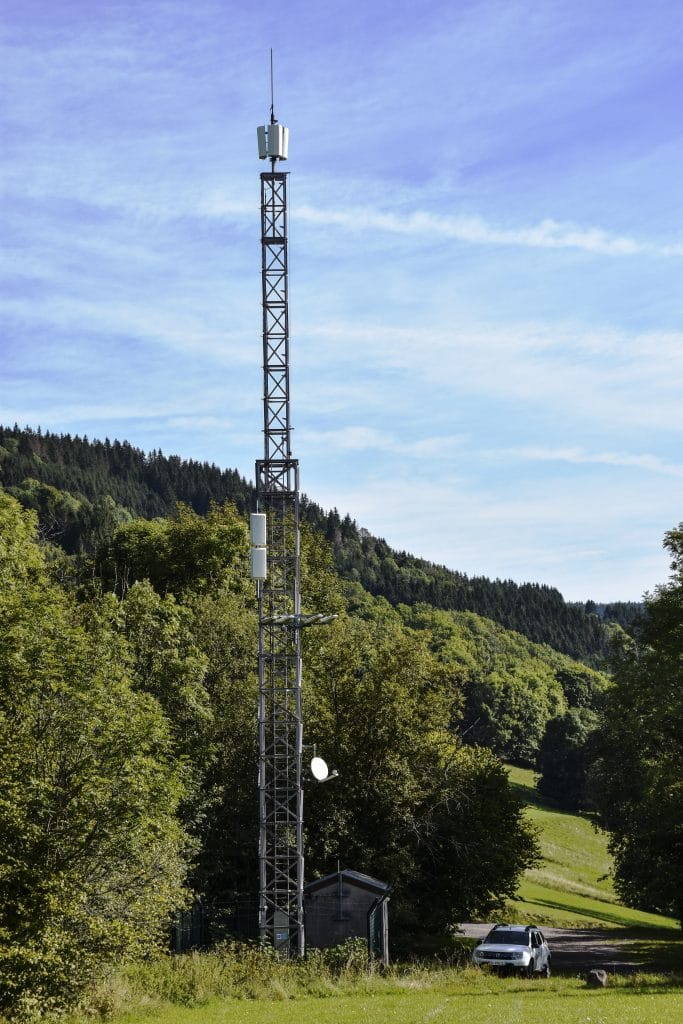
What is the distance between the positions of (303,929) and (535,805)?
88.3 meters

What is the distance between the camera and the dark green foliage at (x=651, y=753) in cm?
3706

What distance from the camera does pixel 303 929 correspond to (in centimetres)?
3238

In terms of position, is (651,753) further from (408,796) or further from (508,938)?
(508,938)

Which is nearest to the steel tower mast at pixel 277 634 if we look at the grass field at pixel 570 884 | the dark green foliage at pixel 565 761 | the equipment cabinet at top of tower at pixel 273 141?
the equipment cabinet at top of tower at pixel 273 141

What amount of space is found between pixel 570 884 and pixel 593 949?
3822 cm

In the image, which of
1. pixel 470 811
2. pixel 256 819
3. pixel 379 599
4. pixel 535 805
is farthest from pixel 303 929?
pixel 379 599

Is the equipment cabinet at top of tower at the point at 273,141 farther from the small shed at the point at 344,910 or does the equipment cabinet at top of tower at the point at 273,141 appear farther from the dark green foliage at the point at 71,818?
the small shed at the point at 344,910

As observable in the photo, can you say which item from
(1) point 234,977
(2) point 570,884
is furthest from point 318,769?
(2) point 570,884

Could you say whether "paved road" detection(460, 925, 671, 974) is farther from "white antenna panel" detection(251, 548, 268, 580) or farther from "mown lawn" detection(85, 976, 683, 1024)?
"white antenna panel" detection(251, 548, 268, 580)

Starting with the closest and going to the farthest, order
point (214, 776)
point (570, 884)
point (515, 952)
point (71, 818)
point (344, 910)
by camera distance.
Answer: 1. point (71, 818)
2. point (515, 952)
3. point (344, 910)
4. point (214, 776)
5. point (570, 884)

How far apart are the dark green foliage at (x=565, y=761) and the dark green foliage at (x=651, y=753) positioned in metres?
71.9

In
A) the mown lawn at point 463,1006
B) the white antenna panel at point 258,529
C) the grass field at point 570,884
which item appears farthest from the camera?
the grass field at point 570,884

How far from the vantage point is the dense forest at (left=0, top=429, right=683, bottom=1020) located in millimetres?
23875

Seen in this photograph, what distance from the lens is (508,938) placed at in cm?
3397
